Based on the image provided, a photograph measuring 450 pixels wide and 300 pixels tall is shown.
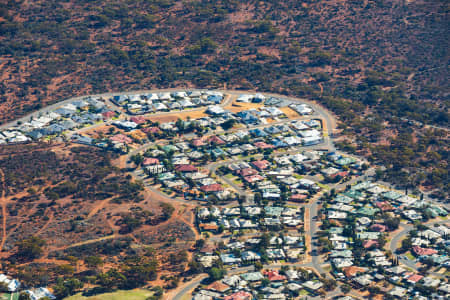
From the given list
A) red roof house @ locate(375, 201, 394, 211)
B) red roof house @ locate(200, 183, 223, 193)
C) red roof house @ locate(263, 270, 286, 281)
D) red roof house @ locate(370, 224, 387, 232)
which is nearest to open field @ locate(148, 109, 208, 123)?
red roof house @ locate(200, 183, 223, 193)

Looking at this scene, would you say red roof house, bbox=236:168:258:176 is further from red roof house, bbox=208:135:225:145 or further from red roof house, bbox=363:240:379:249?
red roof house, bbox=363:240:379:249

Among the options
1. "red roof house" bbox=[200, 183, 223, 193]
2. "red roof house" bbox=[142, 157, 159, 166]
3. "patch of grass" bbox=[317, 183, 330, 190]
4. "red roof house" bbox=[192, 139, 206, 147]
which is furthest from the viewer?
"red roof house" bbox=[192, 139, 206, 147]

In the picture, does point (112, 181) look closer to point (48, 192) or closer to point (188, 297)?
point (48, 192)

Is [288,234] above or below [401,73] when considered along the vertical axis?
below

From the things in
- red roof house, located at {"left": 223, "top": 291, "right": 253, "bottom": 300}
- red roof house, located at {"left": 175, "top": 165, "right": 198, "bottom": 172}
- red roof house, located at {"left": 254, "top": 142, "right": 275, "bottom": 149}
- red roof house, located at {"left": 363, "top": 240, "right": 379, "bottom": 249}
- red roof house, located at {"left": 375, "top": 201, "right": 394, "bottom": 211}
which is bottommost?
red roof house, located at {"left": 223, "top": 291, "right": 253, "bottom": 300}

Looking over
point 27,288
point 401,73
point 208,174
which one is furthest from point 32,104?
point 401,73

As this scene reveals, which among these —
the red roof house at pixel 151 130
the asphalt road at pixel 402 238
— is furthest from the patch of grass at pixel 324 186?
the red roof house at pixel 151 130

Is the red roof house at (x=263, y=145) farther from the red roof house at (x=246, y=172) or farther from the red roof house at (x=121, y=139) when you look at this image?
the red roof house at (x=121, y=139)

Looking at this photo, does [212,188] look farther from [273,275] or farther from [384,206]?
[384,206]

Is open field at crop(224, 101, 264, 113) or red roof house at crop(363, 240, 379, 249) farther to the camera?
open field at crop(224, 101, 264, 113)

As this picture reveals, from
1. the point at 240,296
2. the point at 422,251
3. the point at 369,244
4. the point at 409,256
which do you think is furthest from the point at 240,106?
the point at 240,296

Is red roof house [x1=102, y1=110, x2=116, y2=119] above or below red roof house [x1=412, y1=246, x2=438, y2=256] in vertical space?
above
